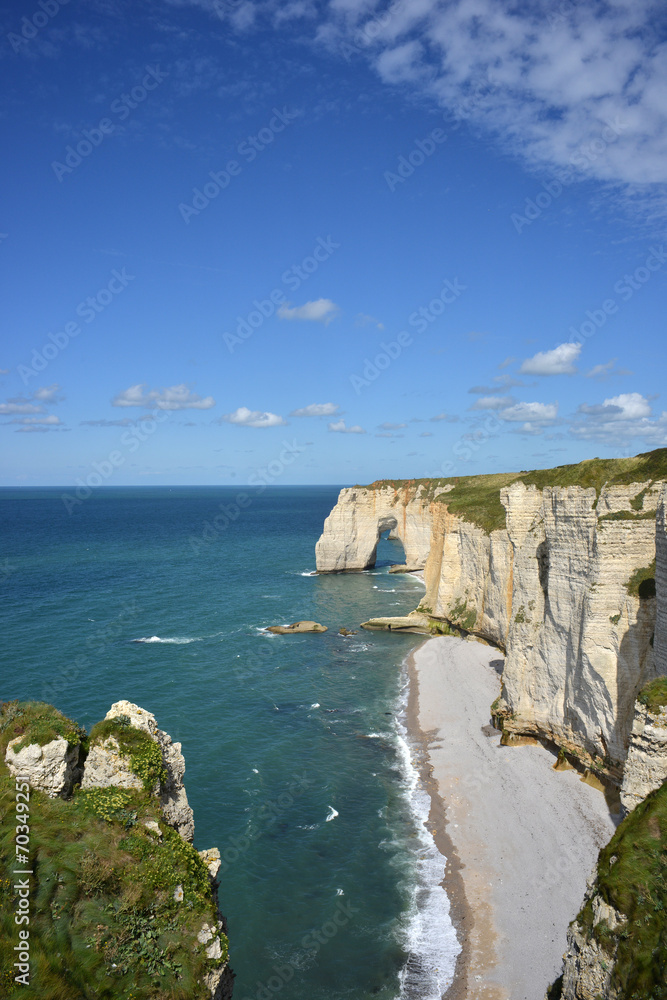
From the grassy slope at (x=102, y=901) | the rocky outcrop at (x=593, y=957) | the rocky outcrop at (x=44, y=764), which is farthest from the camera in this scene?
the rocky outcrop at (x=44, y=764)

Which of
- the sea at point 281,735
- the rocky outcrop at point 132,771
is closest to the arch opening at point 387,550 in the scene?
the sea at point 281,735

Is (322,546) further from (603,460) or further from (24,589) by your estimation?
(603,460)

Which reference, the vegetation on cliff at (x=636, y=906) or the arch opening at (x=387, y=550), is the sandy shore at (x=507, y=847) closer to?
the vegetation on cliff at (x=636, y=906)

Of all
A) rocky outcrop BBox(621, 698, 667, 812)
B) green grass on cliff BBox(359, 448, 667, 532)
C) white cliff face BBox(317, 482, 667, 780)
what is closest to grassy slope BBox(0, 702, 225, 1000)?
rocky outcrop BBox(621, 698, 667, 812)

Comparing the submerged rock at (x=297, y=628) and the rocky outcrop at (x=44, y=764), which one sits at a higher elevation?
the rocky outcrop at (x=44, y=764)

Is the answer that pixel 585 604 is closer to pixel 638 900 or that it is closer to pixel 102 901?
pixel 638 900

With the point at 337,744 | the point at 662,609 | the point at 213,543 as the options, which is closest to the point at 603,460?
the point at 662,609

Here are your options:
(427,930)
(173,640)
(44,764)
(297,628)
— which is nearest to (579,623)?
(427,930)
